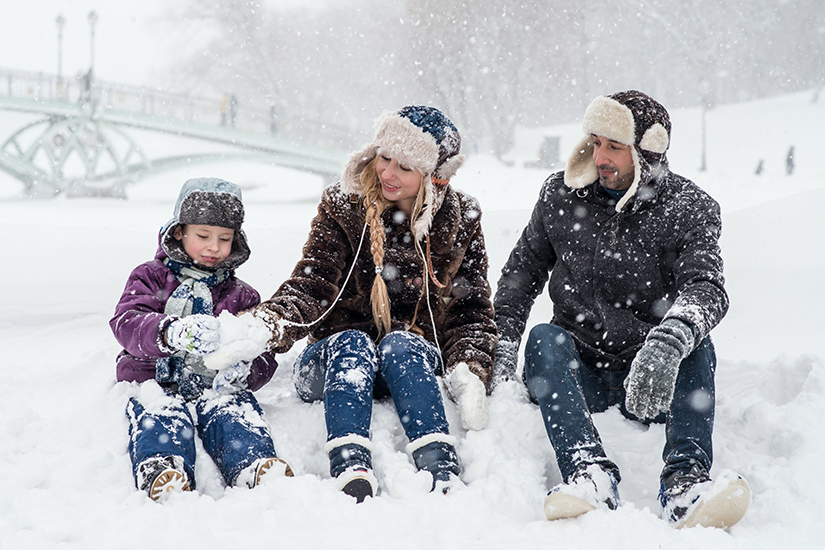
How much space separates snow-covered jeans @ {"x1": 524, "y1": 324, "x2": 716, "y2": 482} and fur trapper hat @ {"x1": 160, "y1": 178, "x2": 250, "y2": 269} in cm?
133

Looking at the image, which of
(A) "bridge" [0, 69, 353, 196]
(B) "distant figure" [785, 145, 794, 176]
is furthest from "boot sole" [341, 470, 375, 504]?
(B) "distant figure" [785, 145, 794, 176]

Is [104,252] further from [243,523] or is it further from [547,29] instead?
[547,29]

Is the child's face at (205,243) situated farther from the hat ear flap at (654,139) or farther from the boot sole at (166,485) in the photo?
the hat ear flap at (654,139)

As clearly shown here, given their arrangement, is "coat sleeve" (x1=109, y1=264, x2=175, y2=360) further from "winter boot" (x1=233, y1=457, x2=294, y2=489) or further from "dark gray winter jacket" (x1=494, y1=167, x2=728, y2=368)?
"dark gray winter jacket" (x1=494, y1=167, x2=728, y2=368)

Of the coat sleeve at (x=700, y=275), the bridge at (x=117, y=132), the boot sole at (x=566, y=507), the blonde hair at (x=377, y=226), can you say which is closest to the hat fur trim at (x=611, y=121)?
the coat sleeve at (x=700, y=275)

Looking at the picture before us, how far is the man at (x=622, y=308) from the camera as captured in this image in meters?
2.09

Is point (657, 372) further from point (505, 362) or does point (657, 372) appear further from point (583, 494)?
point (505, 362)

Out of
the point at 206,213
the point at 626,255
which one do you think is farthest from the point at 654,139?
the point at 206,213

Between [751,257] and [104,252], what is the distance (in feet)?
19.0

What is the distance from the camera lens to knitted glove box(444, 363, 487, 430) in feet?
8.20

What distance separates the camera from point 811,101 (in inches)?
1224

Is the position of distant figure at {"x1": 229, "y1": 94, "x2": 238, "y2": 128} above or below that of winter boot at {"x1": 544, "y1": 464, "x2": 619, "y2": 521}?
below

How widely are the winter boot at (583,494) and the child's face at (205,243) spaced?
1.62 metres

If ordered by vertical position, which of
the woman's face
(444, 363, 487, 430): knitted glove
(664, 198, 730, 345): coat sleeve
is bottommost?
(444, 363, 487, 430): knitted glove
